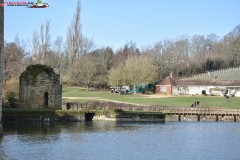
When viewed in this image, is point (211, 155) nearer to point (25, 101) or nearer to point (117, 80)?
point (25, 101)

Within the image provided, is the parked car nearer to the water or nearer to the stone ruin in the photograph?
the stone ruin

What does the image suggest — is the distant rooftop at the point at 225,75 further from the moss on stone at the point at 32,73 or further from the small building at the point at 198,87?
the moss on stone at the point at 32,73

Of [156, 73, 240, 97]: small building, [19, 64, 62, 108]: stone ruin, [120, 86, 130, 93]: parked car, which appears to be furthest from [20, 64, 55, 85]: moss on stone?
[156, 73, 240, 97]: small building

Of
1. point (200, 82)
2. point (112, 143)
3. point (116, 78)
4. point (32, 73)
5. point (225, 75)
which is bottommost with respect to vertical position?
point (112, 143)

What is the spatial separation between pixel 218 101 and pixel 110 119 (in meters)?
27.7

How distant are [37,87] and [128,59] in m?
52.6

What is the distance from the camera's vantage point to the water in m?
24.3

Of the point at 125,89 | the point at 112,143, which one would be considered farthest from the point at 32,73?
the point at 125,89

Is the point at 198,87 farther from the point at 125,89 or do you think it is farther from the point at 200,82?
the point at 125,89

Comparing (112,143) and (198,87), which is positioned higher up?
(198,87)

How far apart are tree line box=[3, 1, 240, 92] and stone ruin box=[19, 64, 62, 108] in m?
21.7

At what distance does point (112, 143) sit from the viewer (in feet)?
93.4

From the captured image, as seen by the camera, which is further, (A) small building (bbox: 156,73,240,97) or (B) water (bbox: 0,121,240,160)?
(A) small building (bbox: 156,73,240,97)

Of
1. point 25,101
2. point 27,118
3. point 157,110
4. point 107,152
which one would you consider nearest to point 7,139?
point 107,152
